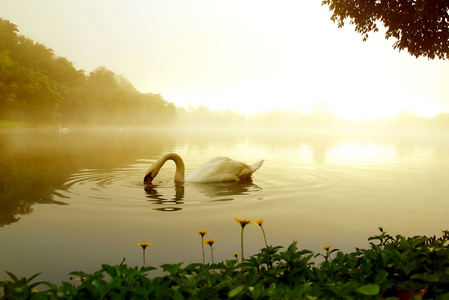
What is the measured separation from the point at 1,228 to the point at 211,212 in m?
3.47

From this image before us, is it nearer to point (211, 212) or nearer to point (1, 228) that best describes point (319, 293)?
point (211, 212)

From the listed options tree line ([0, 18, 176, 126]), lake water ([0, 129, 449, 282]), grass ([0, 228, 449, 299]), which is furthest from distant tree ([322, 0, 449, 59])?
tree line ([0, 18, 176, 126])

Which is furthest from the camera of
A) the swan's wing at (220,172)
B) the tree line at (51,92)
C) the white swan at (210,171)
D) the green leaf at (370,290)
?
the tree line at (51,92)

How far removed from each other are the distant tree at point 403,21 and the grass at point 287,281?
5.64 metres

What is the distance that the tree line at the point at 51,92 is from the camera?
5809cm

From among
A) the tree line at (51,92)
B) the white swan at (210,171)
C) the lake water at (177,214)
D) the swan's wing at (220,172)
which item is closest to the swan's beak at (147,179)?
the white swan at (210,171)

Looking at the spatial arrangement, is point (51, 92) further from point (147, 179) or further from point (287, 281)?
point (287, 281)

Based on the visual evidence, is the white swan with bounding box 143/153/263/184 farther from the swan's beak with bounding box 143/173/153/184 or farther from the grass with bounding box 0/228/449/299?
the grass with bounding box 0/228/449/299

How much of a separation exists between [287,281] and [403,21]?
697cm

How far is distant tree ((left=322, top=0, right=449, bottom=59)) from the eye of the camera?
823cm

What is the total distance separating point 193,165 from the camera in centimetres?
1597

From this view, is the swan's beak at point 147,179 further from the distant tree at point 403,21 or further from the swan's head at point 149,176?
the distant tree at point 403,21

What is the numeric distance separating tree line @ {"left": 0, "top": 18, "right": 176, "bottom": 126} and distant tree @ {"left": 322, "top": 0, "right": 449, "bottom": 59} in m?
54.6

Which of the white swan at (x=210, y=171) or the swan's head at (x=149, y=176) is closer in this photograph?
the swan's head at (x=149, y=176)
